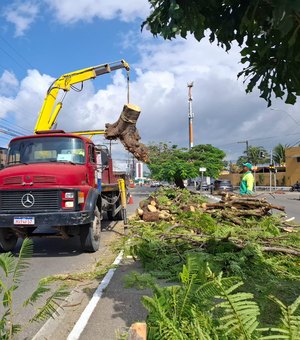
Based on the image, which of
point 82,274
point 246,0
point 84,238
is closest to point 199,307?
point 246,0

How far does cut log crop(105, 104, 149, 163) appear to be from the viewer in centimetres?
1233

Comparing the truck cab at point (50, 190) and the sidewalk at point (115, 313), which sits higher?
the truck cab at point (50, 190)

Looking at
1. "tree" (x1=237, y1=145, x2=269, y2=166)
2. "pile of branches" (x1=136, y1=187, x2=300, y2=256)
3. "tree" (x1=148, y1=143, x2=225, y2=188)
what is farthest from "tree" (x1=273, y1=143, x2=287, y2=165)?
"pile of branches" (x1=136, y1=187, x2=300, y2=256)

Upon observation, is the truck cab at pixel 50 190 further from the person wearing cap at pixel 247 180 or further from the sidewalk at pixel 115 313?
the person wearing cap at pixel 247 180

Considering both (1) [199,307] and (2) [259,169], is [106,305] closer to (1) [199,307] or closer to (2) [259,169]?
(1) [199,307]

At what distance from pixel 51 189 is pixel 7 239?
1965mm

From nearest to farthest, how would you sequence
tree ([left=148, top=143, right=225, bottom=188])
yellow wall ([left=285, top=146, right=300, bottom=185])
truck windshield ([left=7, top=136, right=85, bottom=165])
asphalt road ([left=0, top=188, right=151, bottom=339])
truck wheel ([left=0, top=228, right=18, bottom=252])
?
asphalt road ([left=0, top=188, right=151, bottom=339])
truck wheel ([left=0, top=228, right=18, bottom=252])
truck windshield ([left=7, top=136, right=85, bottom=165])
tree ([left=148, top=143, right=225, bottom=188])
yellow wall ([left=285, top=146, right=300, bottom=185])

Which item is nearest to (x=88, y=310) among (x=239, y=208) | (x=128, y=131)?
(x=239, y=208)

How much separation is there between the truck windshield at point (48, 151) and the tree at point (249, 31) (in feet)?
19.6

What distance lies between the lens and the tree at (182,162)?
119 feet

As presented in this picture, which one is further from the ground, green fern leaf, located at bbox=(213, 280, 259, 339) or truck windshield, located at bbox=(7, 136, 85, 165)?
truck windshield, located at bbox=(7, 136, 85, 165)

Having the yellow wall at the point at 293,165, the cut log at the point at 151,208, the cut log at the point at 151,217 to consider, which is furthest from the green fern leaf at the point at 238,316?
the yellow wall at the point at 293,165

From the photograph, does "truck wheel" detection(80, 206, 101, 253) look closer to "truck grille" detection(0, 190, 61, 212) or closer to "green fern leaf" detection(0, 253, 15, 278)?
"truck grille" detection(0, 190, 61, 212)

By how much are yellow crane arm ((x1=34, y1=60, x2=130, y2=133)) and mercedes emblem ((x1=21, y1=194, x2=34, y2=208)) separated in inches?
224
